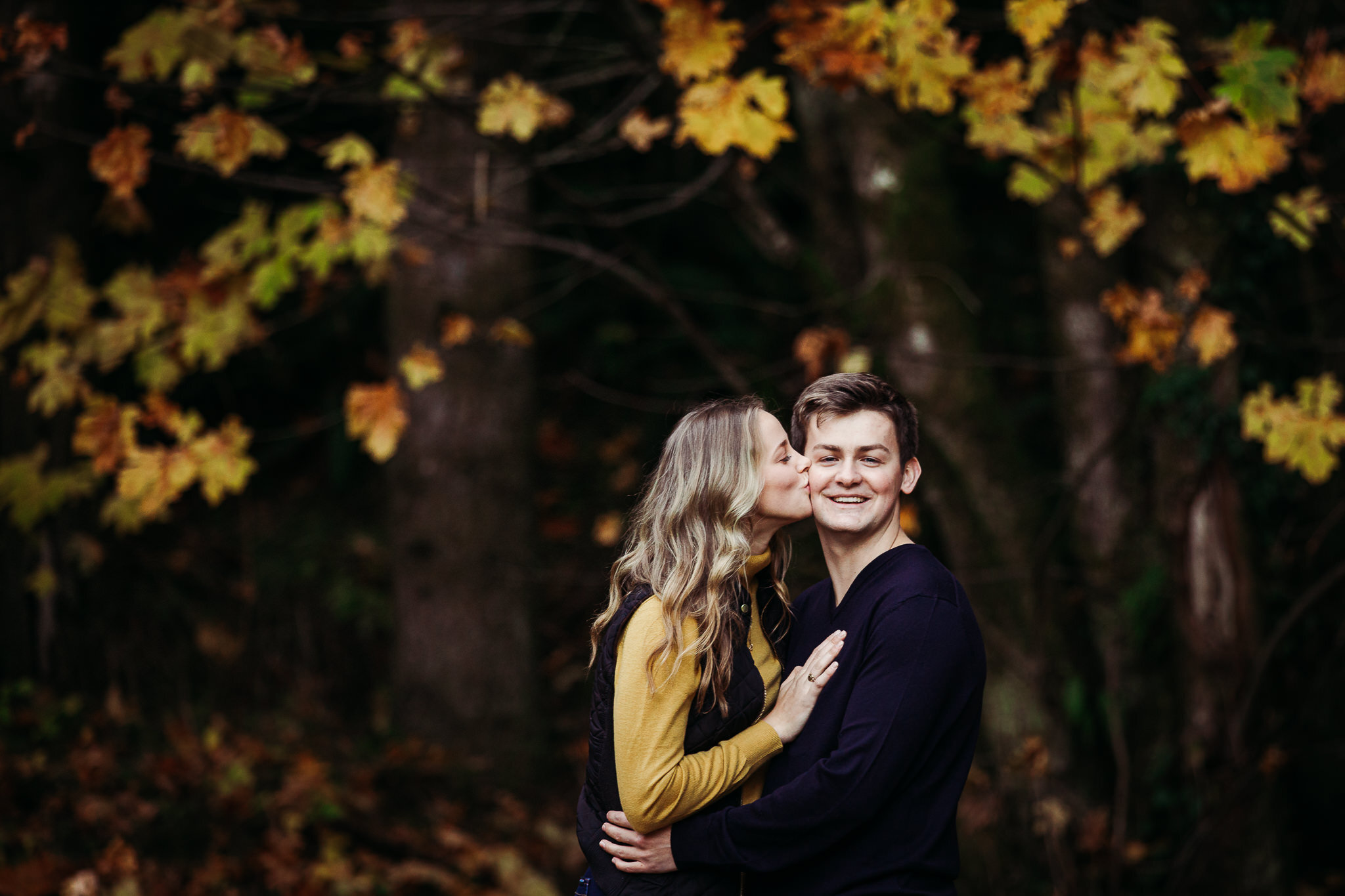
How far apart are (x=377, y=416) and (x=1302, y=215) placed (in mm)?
3947

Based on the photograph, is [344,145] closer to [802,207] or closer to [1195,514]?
[1195,514]

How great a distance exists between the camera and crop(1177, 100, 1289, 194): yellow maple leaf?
3.41 meters

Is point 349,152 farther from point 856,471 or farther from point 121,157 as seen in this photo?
point 856,471

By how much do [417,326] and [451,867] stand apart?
2.96 m

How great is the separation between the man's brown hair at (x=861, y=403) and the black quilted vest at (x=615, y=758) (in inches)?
19.1

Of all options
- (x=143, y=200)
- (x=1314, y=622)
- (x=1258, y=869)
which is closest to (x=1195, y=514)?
(x=1314, y=622)

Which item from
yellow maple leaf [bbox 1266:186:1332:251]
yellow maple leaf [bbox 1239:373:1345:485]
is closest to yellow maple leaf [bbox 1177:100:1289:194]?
yellow maple leaf [bbox 1266:186:1332:251]

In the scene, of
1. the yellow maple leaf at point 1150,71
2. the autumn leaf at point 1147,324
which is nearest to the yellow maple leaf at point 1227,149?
the yellow maple leaf at point 1150,71

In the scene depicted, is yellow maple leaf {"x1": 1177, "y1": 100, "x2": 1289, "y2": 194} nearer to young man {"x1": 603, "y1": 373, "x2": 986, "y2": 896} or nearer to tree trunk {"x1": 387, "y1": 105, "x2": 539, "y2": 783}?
young man {"x1": 603, "y1": 373, "x2": 986, "y2": 896}

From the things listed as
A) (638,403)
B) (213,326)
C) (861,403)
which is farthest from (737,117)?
(213,326)

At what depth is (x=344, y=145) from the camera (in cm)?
424

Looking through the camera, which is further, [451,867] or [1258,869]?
[451,867]

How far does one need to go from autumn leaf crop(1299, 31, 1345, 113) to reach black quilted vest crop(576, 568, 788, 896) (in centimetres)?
314

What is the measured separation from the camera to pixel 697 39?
145 inches
